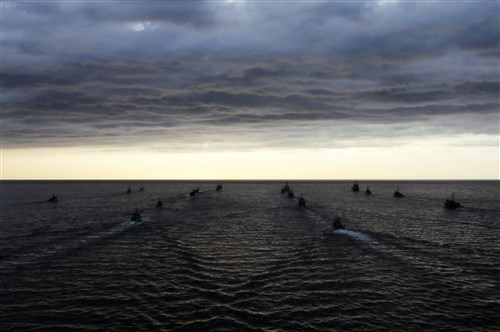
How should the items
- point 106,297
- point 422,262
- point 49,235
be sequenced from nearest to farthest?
1. point 106,297
2. point 422,262
3. point 49,235

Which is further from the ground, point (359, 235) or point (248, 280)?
point (359, 235)

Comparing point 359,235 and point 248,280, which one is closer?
point 248,280

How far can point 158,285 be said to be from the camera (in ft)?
142

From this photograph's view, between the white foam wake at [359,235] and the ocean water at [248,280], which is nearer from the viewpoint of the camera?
the ocean water at [248,280]

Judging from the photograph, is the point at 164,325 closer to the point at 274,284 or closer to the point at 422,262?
the point at 274,284

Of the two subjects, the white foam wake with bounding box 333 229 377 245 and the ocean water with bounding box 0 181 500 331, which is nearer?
the ocean water with bounding box 0 181 500 331

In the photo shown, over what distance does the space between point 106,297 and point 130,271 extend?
32.6 feet

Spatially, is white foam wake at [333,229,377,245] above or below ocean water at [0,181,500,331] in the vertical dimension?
above

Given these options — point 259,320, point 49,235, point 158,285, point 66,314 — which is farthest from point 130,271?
point 49,235

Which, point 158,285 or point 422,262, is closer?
point 158,285

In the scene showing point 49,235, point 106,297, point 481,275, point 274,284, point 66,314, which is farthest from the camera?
point 49,235

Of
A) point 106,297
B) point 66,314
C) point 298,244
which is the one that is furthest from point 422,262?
point 66,314

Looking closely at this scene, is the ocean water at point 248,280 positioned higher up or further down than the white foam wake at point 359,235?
further down

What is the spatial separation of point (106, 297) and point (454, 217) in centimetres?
9847
